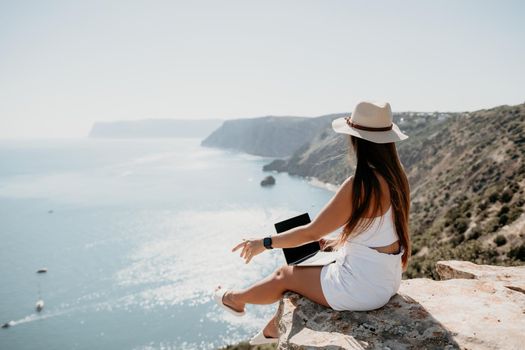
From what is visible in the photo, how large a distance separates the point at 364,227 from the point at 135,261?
6466 cm

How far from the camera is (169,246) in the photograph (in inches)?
2665

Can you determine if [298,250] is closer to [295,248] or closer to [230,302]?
[295,248]

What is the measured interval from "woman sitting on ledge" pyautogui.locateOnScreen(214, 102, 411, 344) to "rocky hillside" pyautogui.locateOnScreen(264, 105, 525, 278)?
290mm

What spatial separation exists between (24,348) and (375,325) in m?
50.3

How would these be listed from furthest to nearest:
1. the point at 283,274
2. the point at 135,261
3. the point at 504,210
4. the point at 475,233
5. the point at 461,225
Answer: the point at 135,261, the point at 461,225, the point at 504,210, the point at 475,233, the point at 283,274

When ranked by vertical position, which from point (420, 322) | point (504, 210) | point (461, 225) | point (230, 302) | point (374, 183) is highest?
point (374, 183)

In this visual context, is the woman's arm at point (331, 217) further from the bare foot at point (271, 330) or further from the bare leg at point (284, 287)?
the bare foot at point (271, 330)

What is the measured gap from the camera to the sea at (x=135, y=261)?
44219 mm

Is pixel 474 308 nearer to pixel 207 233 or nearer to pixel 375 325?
pixel 375 325

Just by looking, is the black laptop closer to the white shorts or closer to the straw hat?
the white shorts

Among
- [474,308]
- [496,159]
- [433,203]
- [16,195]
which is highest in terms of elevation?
[474,308]

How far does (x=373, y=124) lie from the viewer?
3.35 m

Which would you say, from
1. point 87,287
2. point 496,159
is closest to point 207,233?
point 87,287

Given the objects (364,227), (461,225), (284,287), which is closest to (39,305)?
(461,225)
